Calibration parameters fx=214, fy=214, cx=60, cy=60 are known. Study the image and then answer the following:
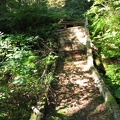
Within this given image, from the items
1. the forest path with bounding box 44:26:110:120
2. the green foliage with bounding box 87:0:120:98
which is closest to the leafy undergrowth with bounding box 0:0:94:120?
the forest path with bounding box 44:26:110:120

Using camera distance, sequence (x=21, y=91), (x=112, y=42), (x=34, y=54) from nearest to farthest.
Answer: (x=21, y=91) → (x=34, y=54) → (x=112, y=42)

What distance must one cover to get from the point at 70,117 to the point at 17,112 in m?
1.36

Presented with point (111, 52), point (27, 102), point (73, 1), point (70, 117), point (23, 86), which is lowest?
point (70, 117)

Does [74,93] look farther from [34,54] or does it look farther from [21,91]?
[34,54]

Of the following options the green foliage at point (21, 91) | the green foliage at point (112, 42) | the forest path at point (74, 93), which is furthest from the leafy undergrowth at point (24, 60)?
the green foliage at point (112, 42)

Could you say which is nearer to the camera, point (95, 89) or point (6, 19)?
point (95, 89)

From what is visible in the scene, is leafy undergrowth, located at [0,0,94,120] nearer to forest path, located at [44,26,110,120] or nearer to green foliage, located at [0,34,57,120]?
green foliage, located at [0,34,57,120]

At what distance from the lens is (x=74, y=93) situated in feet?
21.2

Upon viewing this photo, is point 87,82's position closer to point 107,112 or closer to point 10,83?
point 107,112

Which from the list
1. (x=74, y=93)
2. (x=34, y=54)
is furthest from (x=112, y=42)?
(x=34, y=54)

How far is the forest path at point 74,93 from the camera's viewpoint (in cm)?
538

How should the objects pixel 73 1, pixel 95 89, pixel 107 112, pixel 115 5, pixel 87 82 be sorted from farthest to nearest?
pixel 73 1 → pixel 115 5 → pixel 87 82 → pixel 95 89 → pixel 107 112

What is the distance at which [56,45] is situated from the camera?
419 inches

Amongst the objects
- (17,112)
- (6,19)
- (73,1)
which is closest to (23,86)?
(17,112)
